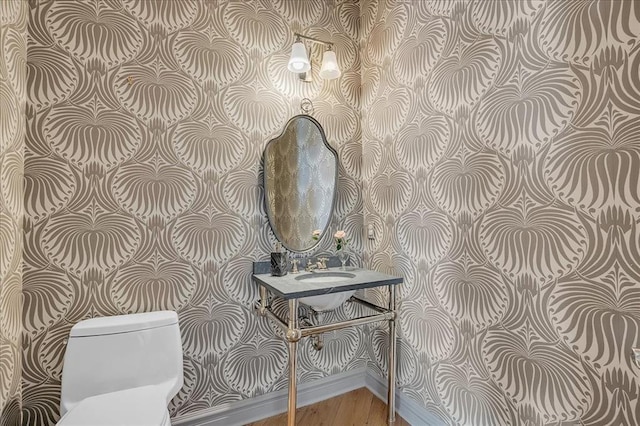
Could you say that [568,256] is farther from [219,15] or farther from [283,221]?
[219,15]

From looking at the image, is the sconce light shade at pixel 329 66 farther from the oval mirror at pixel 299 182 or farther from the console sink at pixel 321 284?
the console sink at pixel 321 284

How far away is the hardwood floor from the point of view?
1.95 metres

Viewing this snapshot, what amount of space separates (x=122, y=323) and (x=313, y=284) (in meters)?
0.96

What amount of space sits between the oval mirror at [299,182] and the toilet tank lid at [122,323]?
79 cm

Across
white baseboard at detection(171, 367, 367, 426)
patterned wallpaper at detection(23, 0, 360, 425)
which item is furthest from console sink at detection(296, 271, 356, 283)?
white baseboard at detection(171, 367, 367, 426)

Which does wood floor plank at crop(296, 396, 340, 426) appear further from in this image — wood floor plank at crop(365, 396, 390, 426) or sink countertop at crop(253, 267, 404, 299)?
sink countertop at crop(253, 267, 404, 299)

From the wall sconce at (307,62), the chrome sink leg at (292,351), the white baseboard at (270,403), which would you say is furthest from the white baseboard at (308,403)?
the wall sconce at (307,62)

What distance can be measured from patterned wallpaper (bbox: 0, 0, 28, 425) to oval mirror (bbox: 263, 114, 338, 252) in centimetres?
118

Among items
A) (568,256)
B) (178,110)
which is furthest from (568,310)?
(178,110)

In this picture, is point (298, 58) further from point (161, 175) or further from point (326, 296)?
point (326, 296)

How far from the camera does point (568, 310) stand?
121cm

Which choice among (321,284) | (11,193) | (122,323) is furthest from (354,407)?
(11,193)

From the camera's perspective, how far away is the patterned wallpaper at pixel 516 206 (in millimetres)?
1090

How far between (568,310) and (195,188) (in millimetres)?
1863
